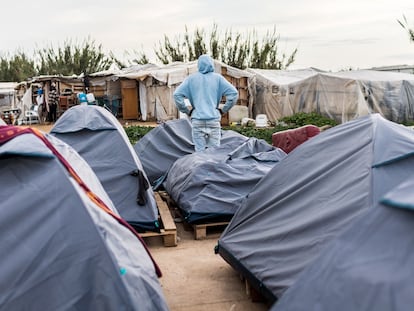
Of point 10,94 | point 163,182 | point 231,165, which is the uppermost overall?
point 231,165

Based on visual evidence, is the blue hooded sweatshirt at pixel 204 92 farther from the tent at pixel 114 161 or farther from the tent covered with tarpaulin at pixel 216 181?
the tent at pixel 114 161

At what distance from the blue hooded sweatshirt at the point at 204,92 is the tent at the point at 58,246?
4585 millimetres

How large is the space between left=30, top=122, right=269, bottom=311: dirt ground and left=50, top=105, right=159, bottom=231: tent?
1.32 feet

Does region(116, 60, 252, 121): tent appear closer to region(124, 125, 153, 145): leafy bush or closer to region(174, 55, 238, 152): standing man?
region(124, 125, 153, 145): leafy bush

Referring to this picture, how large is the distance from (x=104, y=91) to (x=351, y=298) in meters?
23.9

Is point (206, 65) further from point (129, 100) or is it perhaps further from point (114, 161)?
point (129, 100)

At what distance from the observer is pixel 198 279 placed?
15.1 feet

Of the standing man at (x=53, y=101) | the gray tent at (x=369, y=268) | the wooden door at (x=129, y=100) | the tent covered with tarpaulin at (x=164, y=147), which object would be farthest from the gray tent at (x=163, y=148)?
the wooden door at (x=129, y=100)

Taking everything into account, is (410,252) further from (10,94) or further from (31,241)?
(10,94)

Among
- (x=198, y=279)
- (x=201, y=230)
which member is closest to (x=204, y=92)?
(x=201, y=230)

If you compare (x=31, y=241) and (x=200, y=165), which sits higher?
(x=31, y=241)

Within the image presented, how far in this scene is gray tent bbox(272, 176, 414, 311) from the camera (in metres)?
2.00

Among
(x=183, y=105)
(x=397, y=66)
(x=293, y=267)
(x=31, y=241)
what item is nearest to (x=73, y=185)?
(x=31, y=241)

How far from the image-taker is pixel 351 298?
211cm
